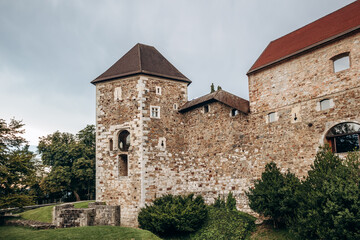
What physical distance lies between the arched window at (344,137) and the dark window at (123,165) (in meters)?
12.9

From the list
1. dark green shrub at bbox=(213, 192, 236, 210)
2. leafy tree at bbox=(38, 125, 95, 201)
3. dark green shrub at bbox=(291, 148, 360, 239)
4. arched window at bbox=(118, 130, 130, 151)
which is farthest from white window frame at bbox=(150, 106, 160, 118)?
leafy tree at bbox=(38, 125, 95, 201)

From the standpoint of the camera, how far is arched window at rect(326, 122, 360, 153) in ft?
48.4

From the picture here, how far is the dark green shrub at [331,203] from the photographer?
10953 mm

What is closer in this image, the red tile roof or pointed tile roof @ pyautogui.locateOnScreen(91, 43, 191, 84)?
the red tile roof

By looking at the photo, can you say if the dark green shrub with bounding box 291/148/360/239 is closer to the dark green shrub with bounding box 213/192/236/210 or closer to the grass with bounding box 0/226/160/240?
the dark green shrub with bounding box 213/192/236/210

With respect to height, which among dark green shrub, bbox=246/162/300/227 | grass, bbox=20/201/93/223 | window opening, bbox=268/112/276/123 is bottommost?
grass, bbox=20/201/93/223

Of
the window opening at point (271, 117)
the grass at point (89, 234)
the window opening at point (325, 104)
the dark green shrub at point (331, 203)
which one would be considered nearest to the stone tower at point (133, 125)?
the grass at point (89, 234)

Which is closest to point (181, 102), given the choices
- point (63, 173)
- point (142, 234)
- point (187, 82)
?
point (187, 82)

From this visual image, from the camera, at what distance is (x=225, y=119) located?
2080 cm

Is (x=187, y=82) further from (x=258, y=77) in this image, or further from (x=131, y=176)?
(x=131, y=176)

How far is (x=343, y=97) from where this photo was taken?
15102mm

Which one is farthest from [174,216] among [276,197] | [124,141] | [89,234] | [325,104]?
[325,104]

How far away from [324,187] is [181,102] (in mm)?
13409

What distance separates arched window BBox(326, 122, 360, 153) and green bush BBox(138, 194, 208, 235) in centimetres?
769
